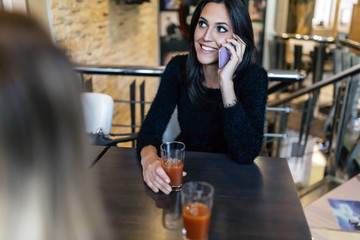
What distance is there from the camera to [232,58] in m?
1.52

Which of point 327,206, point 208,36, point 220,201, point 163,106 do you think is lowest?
point 327,206

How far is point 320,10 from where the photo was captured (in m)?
9.83

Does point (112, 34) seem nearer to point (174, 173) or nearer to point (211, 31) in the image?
point (211, 31)

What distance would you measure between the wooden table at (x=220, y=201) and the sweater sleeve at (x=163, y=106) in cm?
21

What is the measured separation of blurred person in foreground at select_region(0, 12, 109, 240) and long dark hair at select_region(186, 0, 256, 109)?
1228 mm

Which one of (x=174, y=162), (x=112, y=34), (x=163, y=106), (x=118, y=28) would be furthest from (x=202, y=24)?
(x=118, y=28)

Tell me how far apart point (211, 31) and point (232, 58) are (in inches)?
7.4

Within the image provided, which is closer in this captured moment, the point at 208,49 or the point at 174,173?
the point at 174,173

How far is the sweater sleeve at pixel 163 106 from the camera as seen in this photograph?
161 cm

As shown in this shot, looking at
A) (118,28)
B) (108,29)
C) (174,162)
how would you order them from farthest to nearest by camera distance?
1. (118,28)
2. (108,29)
3. (174,162)

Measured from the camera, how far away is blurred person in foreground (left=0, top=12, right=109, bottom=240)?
1.38ft

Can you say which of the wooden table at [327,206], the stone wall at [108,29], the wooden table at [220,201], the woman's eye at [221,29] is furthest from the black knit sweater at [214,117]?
the wooden table at [327,206]

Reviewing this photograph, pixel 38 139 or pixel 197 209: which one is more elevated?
pixel 38 139

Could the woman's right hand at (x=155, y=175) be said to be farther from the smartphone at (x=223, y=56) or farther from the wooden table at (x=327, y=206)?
the wooden table at (x=327, y=206)
